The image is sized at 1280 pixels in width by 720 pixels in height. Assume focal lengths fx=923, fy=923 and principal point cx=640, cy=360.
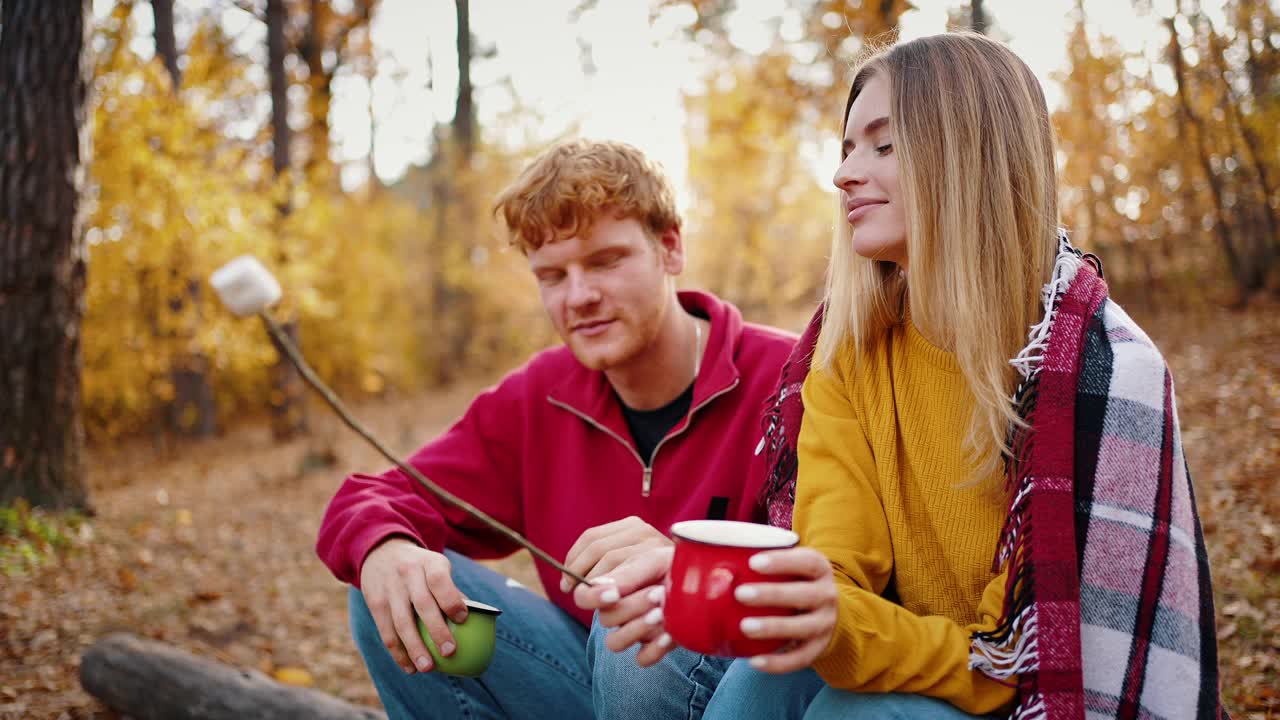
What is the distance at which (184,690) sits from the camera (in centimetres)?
284

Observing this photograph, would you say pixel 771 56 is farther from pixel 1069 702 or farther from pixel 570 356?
pixel 1069 702

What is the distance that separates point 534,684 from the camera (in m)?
2.06

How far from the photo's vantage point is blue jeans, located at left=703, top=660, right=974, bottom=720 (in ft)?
4.27

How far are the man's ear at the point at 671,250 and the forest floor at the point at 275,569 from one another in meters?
1.87

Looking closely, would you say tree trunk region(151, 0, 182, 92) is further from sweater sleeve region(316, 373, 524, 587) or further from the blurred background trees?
sweater sleeve region(316, 373, 524, 587)

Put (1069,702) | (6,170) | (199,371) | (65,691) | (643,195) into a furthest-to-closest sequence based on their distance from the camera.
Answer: (199,371) < (6,170) < (65,691) < (643,195) < (1069,702)

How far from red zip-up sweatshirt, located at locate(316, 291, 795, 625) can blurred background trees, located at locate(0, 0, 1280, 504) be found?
2.65 metres

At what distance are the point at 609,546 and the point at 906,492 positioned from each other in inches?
20.2

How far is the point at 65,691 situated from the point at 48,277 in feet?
7.68

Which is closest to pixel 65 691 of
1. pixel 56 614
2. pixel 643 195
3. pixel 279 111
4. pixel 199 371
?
pixel 56 614

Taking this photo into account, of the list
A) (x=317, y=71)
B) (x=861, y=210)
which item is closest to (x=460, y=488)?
(x=861, y=210)

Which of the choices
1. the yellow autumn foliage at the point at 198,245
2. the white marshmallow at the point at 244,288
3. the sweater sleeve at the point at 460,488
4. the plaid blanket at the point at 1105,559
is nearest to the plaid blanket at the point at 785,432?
the plaid blanket at the point at 1105,559

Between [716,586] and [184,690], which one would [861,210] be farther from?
[184,690]

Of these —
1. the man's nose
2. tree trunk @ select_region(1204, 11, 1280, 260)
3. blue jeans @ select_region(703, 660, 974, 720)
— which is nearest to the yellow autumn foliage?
the man's nose
